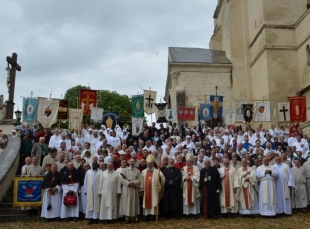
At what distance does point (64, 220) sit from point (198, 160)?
4219 millimetres

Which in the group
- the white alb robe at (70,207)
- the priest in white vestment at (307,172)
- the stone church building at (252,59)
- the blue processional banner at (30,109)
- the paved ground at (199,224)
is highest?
the stone church building at (252,59)

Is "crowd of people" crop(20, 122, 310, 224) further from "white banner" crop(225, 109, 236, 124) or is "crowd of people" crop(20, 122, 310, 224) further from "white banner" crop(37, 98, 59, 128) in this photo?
"white banner" crop(225, 109, 236, 124)

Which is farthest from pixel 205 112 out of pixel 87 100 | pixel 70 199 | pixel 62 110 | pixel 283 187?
pixel 70 199

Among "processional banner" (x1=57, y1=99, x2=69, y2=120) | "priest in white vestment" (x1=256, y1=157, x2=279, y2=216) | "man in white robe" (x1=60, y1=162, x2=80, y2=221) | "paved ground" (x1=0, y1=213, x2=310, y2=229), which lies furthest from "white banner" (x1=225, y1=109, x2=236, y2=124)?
"man in white robe" (x1=60, y1=162, x2=80, y2=221)

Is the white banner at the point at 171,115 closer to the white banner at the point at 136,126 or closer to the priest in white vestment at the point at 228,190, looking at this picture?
the white banner at the point at 136,126

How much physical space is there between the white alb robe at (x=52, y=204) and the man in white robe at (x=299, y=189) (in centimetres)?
670

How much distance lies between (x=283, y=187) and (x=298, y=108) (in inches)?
399

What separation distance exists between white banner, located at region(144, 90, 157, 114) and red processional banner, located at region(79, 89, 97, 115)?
8.60ft

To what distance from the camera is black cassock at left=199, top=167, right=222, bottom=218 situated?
30.9 feet

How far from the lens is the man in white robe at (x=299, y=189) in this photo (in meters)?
10.4

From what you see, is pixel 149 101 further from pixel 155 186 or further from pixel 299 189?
pixel 299 189

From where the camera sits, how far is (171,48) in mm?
31500

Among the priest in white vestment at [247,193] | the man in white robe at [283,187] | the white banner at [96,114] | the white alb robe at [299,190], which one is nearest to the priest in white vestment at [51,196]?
the priest in white vestment at [247,193]

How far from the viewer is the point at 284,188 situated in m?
9.94
